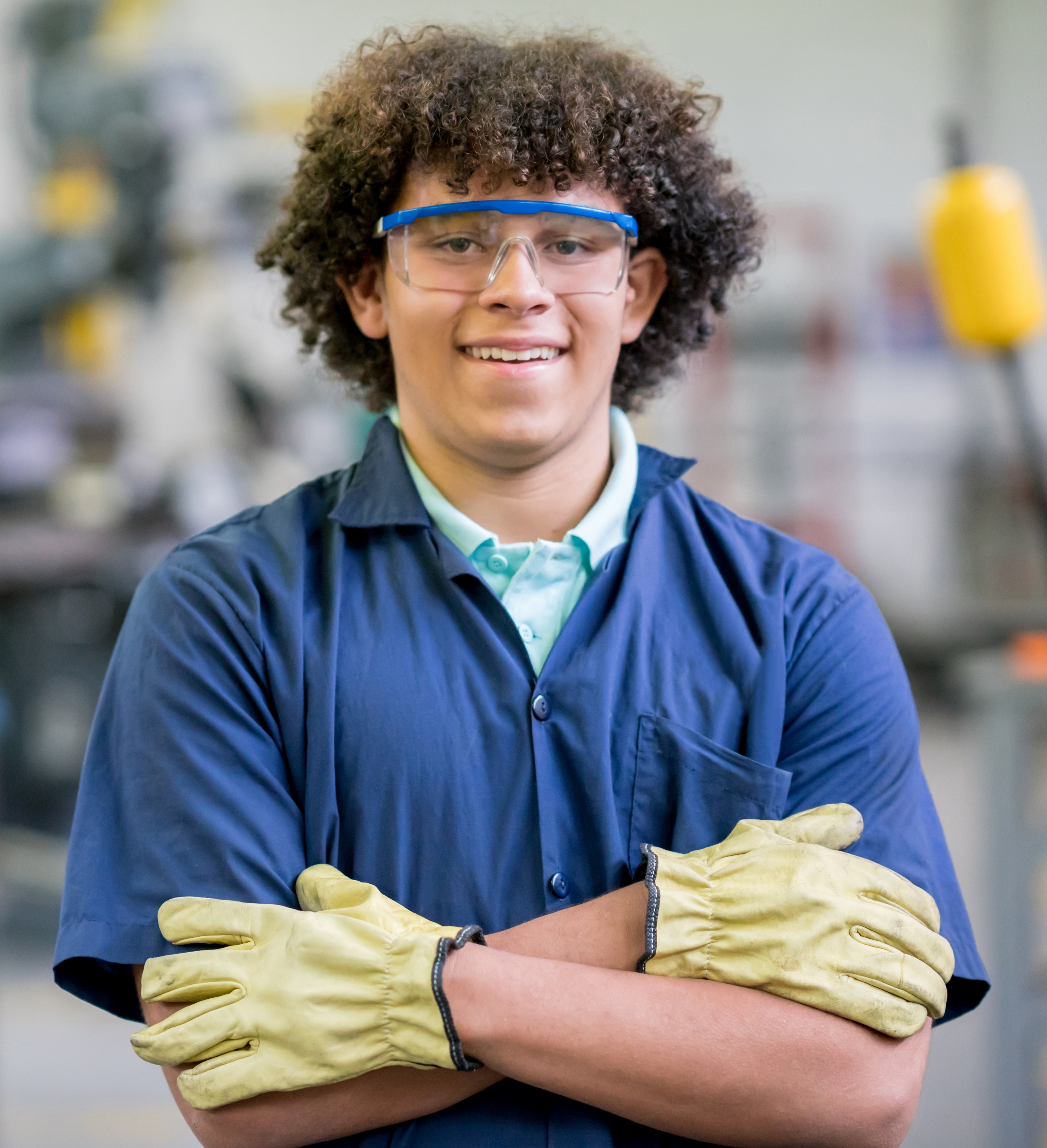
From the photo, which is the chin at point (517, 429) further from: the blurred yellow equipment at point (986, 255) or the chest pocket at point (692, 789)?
the blurred yellow equipment at point (986, 255)

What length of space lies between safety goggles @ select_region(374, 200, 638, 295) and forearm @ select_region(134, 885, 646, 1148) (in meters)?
0.57

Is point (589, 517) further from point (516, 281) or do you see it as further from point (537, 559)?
point (516, 281)

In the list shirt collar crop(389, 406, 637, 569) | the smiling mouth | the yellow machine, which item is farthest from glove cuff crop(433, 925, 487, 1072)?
the yellow machine

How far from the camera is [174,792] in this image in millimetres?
A: 1061

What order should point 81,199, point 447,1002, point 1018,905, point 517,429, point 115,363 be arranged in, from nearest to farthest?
point 447,1002 → point 517,429 → point 1018,905 → point 81,199 → point 115,363

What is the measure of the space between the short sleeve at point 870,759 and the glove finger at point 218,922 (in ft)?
1.58

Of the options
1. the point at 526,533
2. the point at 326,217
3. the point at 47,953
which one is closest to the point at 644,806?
the point at 526,533

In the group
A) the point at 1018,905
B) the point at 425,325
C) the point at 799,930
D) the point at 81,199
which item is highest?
the point at 81,199

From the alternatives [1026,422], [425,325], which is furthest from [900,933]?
[1026,422]

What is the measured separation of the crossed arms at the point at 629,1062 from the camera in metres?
0.98

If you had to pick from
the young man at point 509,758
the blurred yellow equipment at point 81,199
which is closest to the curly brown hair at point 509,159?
the young man at point 509,758

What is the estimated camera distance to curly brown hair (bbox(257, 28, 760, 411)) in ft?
3.83

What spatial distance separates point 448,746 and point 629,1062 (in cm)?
30

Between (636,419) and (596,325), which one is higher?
(596,325)
